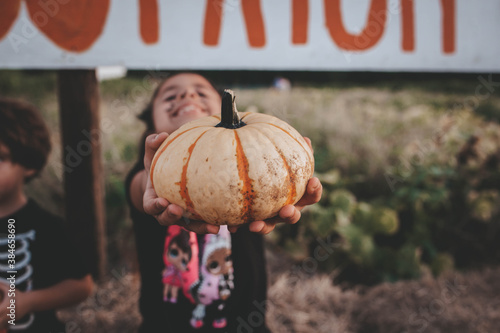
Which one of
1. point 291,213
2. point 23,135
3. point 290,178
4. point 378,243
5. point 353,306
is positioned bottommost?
point 353,306

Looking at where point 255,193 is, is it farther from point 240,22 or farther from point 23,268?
point 240,22

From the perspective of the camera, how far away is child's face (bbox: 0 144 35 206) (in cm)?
161

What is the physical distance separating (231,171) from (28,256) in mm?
1227

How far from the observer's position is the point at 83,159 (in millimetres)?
2551

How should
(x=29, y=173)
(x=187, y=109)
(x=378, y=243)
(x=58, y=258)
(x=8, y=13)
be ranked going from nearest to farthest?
(x=187, y=109), (x=58, y=258), (x=29, y=173), (x=8, y=13), (x=378, y=243)

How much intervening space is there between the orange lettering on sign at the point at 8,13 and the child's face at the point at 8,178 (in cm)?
92

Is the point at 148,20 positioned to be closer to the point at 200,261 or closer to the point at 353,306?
the point at 200,261

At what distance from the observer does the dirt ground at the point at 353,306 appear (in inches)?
103

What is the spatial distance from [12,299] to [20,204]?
43 centimetres

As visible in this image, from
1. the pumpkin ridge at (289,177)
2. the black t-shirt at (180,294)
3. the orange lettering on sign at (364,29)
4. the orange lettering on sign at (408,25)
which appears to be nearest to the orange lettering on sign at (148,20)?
the black t-shirt at (180,294)

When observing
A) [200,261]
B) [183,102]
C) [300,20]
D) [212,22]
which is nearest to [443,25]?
[300,20]

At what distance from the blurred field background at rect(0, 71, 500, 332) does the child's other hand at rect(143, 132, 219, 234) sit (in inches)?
66.2

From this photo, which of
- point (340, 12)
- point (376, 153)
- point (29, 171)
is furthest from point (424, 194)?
point (29, 171)

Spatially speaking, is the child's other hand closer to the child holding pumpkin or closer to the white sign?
the child holding pumpkin
